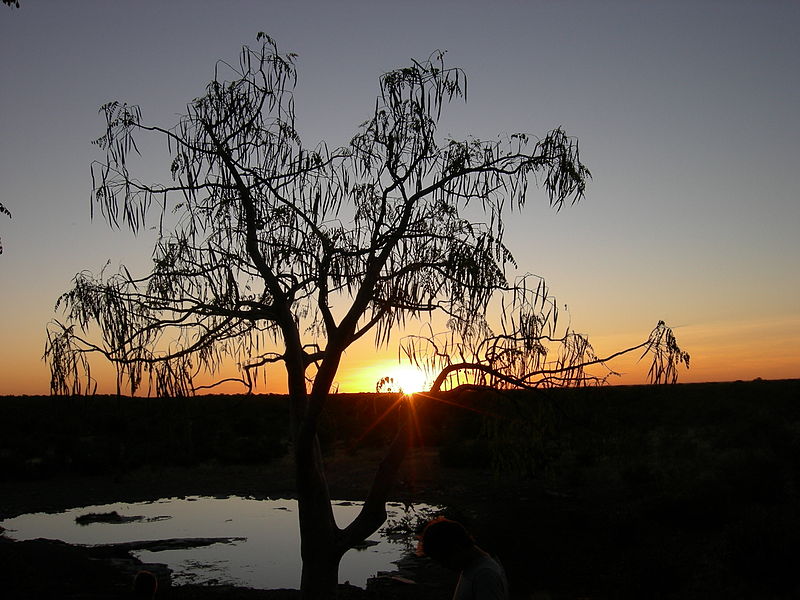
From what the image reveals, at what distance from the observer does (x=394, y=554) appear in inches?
611

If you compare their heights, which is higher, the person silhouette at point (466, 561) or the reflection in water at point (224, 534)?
the person silhouette at point (466, 561)

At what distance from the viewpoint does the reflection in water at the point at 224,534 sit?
13.7 m

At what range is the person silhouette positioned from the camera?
11.4ft

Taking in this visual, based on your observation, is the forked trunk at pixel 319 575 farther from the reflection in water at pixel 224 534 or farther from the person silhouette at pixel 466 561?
the person silhouette at pixel 466 561

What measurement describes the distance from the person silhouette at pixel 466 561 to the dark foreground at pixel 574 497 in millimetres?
4606

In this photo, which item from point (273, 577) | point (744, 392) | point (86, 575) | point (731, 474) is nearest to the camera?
point (86, 575)

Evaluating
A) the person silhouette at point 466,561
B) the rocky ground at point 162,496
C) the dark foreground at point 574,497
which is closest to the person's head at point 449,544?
the person silhouette at point 466,561

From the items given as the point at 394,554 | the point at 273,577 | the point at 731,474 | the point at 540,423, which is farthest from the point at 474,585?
the point at 731,474

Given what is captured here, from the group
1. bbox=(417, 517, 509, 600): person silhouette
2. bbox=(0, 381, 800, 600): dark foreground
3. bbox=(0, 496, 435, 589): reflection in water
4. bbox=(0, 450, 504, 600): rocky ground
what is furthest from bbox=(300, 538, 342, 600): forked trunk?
bbox=(417, 517, 509, 600): person silhouette

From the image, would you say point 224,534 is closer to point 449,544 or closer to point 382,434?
point 449,544

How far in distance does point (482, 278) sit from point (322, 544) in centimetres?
368

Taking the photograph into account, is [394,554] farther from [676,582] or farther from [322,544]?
[322,544]

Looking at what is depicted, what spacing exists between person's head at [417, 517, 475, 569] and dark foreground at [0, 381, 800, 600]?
4.63 metres

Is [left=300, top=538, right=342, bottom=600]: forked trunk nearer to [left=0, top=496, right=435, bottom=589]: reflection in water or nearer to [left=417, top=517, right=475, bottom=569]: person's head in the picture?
[left=0, top=496, right=435, bottom=589]: reflection in water
